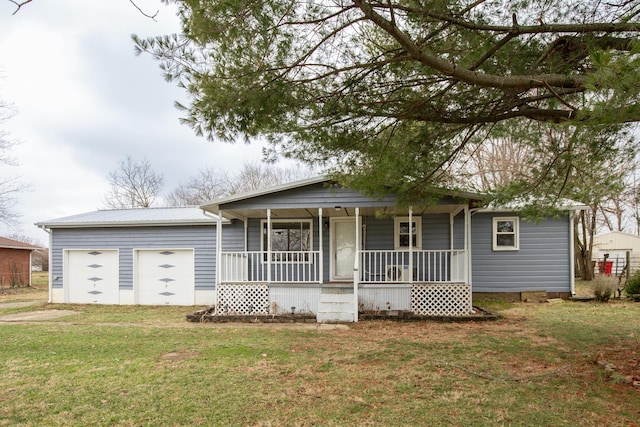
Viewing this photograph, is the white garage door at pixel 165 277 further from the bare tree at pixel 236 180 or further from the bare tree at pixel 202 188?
the bare tree at pixel 202 188

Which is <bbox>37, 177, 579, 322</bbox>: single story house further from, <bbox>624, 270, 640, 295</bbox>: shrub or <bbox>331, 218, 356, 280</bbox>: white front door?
<bbox>624, 270, 640, 295</bbox>: shrub

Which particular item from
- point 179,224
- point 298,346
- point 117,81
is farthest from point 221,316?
point 117,81

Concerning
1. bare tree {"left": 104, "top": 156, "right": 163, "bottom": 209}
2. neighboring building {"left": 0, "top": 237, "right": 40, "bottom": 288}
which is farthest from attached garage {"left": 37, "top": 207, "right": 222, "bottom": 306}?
bare tree {"left": 104, "top": 156, "right": 163, "bottom": 209}

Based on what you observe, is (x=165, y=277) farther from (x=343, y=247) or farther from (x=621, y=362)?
(x=621, y=362)

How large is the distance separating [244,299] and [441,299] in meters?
4.73

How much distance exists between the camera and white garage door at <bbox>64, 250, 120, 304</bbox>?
13.4 metres

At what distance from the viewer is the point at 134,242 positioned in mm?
13289

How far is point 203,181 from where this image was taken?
32312 mm

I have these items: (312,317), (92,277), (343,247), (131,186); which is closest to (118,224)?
(92,277)

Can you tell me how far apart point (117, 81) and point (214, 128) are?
2.62 m

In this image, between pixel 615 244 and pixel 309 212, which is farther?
pixel 615 244

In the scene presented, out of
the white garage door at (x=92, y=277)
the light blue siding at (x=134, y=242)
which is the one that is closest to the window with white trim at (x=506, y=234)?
the light blue siding at (x=134, y=242)

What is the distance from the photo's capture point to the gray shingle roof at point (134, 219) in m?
12.8

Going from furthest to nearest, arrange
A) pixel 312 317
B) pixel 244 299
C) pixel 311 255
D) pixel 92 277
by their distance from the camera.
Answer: pixel 92 277
pixel 311 255
pixel 244 299
pixel 312 317
